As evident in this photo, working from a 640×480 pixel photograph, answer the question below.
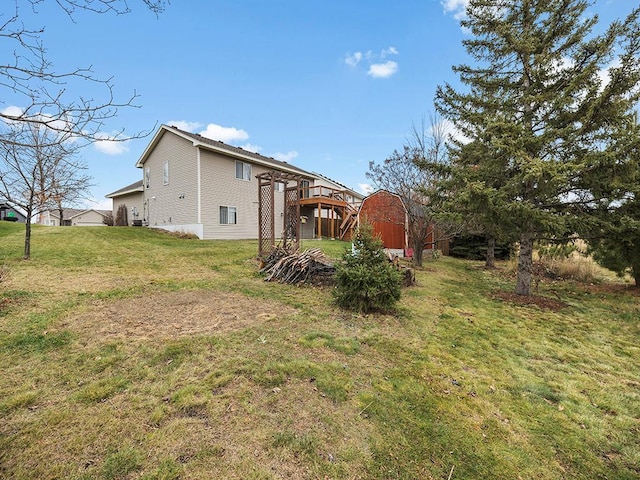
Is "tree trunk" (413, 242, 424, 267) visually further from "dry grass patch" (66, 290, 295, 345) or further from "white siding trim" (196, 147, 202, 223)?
"white siding trim" (196, 147, 202, 223)

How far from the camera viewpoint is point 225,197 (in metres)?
17.2

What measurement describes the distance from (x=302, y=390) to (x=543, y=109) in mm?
8402

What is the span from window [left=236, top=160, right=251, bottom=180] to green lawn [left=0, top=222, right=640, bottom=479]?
521 inches

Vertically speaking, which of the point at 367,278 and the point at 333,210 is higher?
the point at 333,210

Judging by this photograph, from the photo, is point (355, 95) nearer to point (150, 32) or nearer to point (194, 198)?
point (194, 198)

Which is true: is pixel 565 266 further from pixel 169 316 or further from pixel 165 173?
pixel 165 173

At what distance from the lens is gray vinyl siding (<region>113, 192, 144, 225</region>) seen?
21.9 m

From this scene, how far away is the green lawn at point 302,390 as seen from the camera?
1967 mm

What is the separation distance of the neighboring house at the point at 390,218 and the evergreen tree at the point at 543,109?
14.8 feet

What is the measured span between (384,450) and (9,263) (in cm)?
1097

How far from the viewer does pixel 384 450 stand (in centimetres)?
209

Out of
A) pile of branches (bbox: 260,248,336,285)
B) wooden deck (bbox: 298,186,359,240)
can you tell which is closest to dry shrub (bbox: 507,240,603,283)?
pile of branches (bbox: 260,248,336,285)

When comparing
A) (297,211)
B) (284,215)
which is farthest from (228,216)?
(297,211)

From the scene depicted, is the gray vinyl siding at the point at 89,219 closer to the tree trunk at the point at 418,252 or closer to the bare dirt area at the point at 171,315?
the bare dirt area at the point at 171,315
